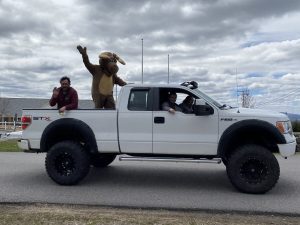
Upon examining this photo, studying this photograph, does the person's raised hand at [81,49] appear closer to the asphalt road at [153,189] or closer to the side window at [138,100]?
the side window at [138,100]

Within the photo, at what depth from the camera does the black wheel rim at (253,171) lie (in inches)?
296

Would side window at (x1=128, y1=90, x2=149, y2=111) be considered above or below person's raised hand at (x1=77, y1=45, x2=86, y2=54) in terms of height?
below

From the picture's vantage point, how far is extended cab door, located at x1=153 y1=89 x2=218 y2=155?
7.70 metres

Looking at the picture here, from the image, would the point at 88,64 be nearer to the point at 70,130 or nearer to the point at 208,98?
the point at 70,130

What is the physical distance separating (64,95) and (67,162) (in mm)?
1335

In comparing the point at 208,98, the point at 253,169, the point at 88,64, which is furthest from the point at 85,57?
the point at 253,169

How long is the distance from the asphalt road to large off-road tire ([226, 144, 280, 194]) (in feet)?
0.55

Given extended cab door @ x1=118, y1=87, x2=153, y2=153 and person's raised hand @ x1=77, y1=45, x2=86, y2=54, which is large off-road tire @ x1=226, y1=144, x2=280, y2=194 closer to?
extended cab door @ x1=118, y1=87, x2=153, y2=153

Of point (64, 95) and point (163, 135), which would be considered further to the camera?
point (64, 95)

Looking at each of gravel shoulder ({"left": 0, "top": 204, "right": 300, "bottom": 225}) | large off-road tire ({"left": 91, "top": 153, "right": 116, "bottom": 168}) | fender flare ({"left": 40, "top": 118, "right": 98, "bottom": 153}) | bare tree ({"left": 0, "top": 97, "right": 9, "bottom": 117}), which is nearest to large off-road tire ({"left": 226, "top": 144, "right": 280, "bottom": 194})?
gravel shoulder ({"left": 0, "top": 204, "right": 300, "bottom": 225})

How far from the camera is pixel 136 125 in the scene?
7.93m

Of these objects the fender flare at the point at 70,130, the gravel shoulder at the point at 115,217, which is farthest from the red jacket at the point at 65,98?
the gravel shoulder at the point at 115,217

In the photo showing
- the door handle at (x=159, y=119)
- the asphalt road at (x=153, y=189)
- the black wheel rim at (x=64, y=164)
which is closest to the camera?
the asphalt road at (x=153, y=189)

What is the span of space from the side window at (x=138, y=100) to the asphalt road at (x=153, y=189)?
1.44m
